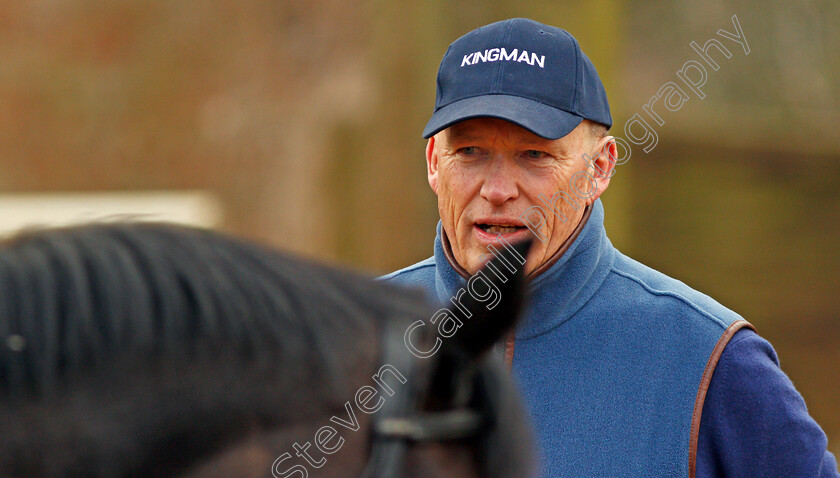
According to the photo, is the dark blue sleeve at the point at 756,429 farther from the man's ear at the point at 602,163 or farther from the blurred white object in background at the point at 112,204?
the blurred white object in background at the point at 112,204

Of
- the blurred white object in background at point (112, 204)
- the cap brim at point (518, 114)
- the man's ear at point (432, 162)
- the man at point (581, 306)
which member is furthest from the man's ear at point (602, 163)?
the blurred white object in background at point (112, 204)

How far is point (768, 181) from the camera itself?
4.49m

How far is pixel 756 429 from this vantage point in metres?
1.38

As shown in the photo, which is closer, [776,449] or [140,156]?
[776,449]

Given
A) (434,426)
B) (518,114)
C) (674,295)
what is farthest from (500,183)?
(434,426)

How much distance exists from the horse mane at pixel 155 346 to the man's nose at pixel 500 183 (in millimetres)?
918

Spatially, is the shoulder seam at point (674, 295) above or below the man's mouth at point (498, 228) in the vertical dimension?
below

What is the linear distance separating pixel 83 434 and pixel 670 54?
4117 mm

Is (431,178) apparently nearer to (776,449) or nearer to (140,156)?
(776,449)

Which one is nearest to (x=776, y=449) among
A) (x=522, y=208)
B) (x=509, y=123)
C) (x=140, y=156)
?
(x=522, y=208)

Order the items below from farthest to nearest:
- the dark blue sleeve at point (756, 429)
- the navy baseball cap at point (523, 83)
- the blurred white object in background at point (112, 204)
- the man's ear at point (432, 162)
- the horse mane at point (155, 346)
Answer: the blurred white object in background at point (112, 204), the man's ear at point (432, 162), the navy baseball cap at point (523, 83), the dark blue sleeve at point (756, 429), the horse mane at point (155, 346)

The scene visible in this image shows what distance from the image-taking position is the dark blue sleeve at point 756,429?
1376mm

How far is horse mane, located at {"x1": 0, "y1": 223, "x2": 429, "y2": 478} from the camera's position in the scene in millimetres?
594

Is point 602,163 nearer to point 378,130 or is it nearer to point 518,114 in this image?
point 518,114
